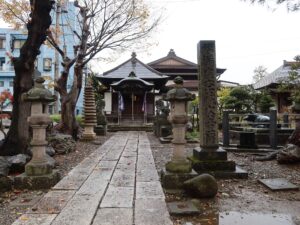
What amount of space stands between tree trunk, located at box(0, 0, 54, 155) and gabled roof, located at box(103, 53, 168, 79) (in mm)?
19883

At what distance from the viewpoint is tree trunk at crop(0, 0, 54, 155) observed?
25.3 feet

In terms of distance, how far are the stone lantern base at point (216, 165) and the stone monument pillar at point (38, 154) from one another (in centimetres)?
299

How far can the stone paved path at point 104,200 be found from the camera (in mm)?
3773

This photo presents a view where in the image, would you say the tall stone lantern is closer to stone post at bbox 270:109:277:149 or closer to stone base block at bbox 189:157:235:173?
stone base block at bbox 189:157:235:173

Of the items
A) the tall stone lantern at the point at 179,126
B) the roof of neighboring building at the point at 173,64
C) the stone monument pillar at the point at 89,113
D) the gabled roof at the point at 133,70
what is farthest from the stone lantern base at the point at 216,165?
the roof of neighboring building at the point at 173,64

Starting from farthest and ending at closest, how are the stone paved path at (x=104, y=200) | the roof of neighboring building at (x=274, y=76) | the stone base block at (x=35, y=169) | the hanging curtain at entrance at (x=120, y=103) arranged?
1. the hanging curtain at entrance at (x=120, y=103)
2. the roof of neighboring building at (x=274, y=76)
3. the stone base block at (x=35, y=169)
4. the stone paved path at (x=104, y=200)

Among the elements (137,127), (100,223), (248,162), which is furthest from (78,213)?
(137,127)

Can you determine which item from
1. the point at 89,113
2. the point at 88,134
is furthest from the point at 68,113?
the point at 89,113

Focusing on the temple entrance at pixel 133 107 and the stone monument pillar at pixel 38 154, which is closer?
the stone monument pillar at pixel 38 154

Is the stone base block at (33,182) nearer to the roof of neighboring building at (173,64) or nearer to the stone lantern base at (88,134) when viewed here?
the stone lantern base at (88,134)

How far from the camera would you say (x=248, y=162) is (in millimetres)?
8422

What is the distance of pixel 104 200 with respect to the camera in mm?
4504

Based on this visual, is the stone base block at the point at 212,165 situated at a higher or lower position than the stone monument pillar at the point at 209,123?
lower

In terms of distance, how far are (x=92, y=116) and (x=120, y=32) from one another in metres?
4.53
